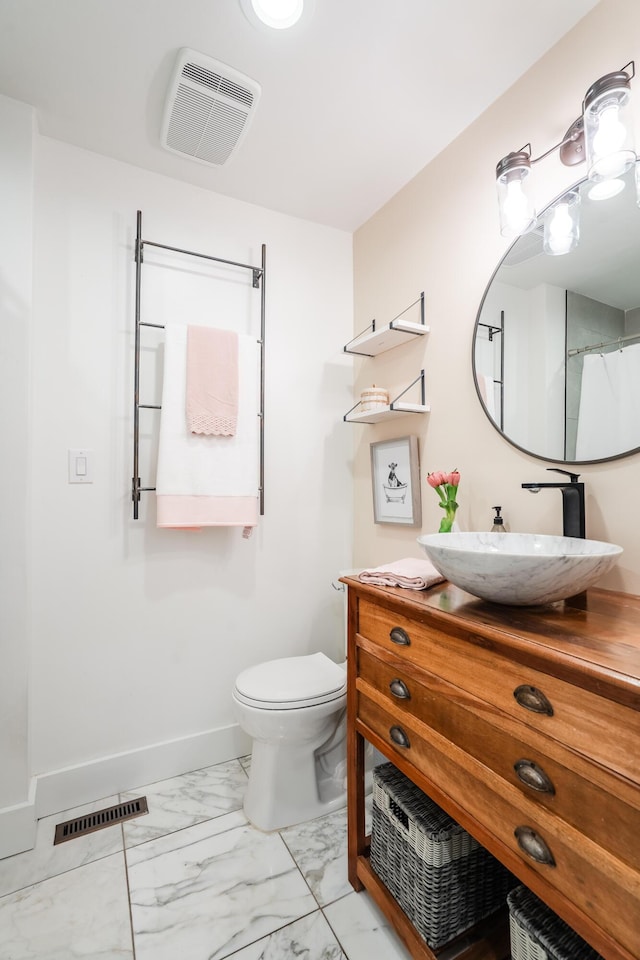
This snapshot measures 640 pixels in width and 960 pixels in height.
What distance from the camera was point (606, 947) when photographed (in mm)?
664

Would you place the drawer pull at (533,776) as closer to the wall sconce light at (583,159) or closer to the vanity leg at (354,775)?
the vanity leg at (354,775)

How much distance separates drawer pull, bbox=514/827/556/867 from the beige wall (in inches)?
25.0

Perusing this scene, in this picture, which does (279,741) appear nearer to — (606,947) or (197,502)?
(197,502)

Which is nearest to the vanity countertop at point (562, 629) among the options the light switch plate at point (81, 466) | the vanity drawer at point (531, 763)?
the vanity drawer at point (531, 763)

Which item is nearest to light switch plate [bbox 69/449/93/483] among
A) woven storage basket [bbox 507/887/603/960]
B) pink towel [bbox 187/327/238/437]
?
pink towel [bbox 187/327/238/437]

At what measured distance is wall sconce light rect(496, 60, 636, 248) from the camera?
40.8 inches

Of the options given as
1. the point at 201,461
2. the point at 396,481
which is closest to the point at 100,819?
the point at 201,461

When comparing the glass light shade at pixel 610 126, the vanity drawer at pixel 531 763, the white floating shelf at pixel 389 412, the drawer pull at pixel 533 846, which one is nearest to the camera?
the vanity drawer at pixel 531 763

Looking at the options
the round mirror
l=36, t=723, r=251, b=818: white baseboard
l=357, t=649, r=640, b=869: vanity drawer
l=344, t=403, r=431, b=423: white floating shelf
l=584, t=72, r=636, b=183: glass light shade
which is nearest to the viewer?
l=357, t=649, r=640, b=869: vanity drawer

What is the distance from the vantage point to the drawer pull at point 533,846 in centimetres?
75

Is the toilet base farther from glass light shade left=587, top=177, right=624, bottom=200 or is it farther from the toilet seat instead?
glass light shade left=587, top=177, right=624, bottom=200

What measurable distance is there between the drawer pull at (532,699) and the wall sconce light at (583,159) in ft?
3.86

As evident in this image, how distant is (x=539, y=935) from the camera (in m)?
0.84

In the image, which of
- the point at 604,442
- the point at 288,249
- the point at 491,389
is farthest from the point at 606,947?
the point at 288,249
